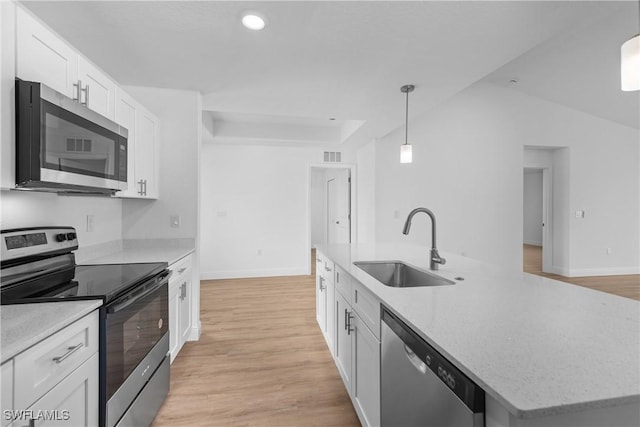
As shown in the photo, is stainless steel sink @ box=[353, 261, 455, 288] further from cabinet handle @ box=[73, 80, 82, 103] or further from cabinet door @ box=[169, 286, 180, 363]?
cabinet handle @ box=[73, 80, 82, 103]

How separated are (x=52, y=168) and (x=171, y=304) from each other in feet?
3.94

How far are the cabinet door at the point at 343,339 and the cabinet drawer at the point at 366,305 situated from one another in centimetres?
17

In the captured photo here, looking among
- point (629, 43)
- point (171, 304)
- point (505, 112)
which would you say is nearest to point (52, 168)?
point (171, 304)

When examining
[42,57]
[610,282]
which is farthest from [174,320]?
[610,282]

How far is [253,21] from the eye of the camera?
5.72ft

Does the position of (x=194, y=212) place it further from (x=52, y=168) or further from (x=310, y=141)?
(x=310, y=141)

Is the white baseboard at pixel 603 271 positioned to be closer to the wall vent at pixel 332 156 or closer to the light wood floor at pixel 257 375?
the wall vent at pixel 332 156

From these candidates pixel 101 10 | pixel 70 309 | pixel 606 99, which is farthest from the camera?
pixel 606 99

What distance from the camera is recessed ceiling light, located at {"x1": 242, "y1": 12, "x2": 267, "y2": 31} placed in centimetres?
169

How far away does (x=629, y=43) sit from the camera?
112 cm

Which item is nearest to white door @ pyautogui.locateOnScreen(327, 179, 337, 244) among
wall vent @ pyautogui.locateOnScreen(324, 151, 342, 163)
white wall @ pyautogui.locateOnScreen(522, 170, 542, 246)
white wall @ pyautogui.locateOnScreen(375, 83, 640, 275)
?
wall vent @ pyautogui.locateOnScreen(324, 151, 342, 163)

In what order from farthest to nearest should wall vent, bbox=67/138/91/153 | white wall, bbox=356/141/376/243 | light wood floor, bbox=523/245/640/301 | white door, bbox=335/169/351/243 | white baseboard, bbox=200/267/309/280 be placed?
white door, bbox=335/169/351/243, white baseboard, bbox=200/267/309/280, white wall, bbox=356/141/376/243, light wood floor, bbox=523/245/640/301, wall vent, bbox=67/138/91/153

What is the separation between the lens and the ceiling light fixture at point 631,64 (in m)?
1.09

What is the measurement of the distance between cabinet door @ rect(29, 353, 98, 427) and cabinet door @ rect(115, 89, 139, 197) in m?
1.33
